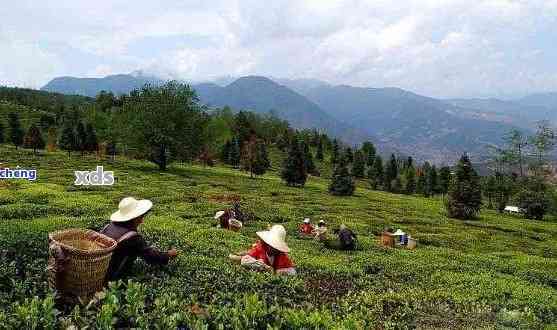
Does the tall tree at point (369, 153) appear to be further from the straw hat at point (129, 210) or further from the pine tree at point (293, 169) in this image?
the straw hat at point (129, 210)

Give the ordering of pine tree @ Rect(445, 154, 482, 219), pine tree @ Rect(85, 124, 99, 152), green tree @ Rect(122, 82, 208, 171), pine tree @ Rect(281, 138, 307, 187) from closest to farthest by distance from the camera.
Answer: pine tree @ Rect(445, 154, 482, 219) < pine tree @ Rect(281, 138, 307, 187) < green tree @ Rect(122, 82, 208, 171) < pine tree @ Rect(85, 124, 99, 152)

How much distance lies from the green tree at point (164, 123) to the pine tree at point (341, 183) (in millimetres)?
20579

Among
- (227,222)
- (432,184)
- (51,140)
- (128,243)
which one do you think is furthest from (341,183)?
(51,140)

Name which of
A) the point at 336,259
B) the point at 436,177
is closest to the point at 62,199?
the point at 336,259

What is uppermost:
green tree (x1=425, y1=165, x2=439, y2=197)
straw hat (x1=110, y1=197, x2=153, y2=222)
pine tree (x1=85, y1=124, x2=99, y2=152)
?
straw hat (x1=110, y1=197, x2=153, y2=222)

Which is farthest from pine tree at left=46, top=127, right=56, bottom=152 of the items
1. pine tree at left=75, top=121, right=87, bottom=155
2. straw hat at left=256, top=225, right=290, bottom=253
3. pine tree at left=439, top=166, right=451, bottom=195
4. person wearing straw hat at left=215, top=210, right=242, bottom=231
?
straw hat at left=256, top=225, right=290, bottom=253

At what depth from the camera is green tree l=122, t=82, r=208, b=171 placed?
67.0 metres

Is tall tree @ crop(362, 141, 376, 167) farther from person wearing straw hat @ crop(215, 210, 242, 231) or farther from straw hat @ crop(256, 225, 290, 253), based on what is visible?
straw hat @ crop(256, 225, 290, 253)

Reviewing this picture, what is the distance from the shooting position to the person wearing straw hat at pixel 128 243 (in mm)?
8977

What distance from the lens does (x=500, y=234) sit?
43.0 meters

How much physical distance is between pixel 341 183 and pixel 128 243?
54439mm

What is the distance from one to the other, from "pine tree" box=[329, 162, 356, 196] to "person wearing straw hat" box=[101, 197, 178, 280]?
174ft

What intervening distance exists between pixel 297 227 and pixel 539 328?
63.8ft

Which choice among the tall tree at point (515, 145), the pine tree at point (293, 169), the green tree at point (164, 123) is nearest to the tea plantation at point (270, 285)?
the pine tree at point (293, 169)
